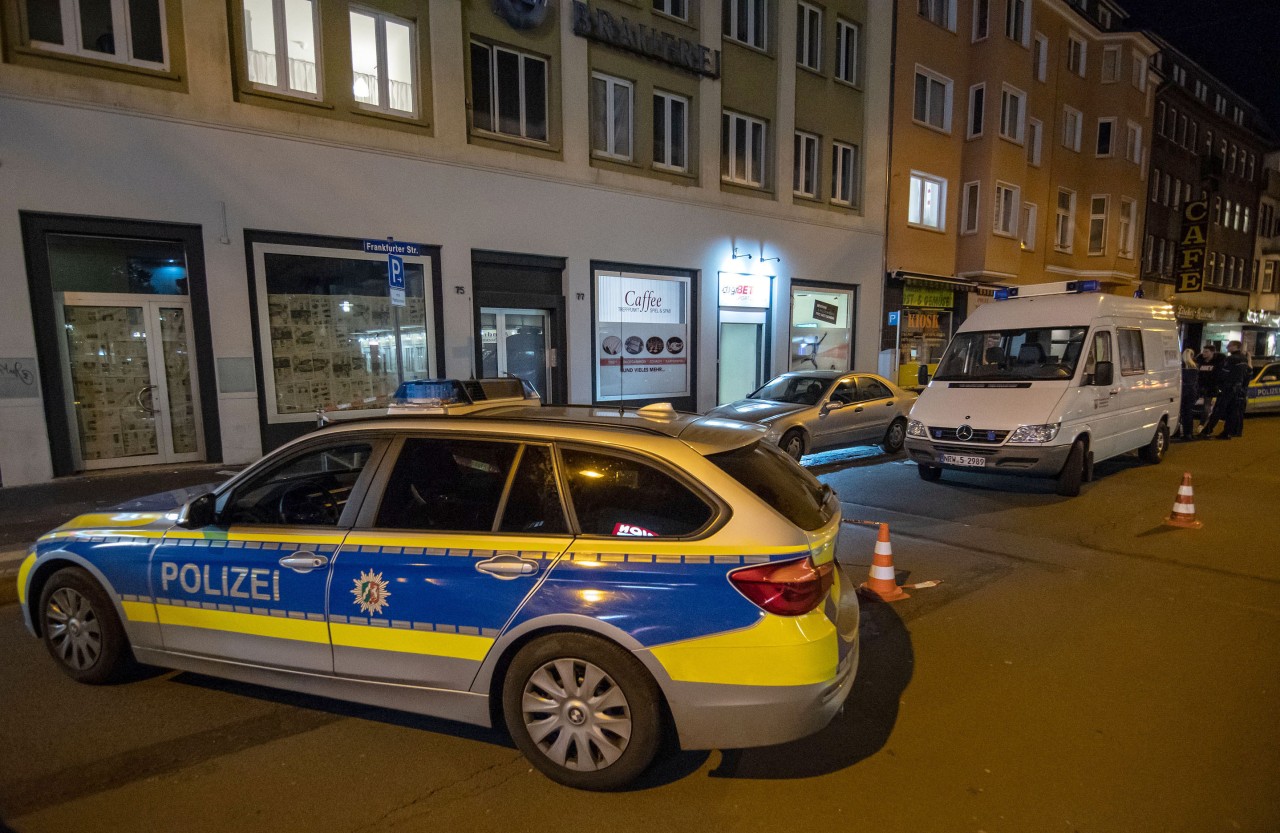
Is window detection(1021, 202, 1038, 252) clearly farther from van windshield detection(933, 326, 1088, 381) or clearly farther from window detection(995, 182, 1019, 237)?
van windshield detection(933, 326, 1088, 381)

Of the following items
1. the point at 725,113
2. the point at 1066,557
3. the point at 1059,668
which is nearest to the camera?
the point at 1059,668

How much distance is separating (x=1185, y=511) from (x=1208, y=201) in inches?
1257

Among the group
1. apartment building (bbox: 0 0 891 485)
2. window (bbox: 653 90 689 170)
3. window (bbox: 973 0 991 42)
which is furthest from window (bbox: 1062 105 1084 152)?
window (bbox: 653 90 689 170)

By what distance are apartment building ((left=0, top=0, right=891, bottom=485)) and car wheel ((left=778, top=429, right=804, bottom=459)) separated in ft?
16.0

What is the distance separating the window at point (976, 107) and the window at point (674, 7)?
1100 cm

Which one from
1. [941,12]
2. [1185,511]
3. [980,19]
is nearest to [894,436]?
[1185,511]

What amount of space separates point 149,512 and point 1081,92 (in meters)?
31.4

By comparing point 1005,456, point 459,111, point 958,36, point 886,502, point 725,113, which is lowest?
A: point 886,502

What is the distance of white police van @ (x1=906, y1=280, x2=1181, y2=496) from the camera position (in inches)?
324

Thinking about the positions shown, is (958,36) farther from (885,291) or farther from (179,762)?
(179,762)

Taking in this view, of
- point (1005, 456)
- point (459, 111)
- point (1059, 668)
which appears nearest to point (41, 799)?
point (1059, 668)

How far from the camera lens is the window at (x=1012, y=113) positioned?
20.7m

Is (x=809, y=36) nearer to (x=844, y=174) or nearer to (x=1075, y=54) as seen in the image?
(x=844, y=174)

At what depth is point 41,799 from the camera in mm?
2912
